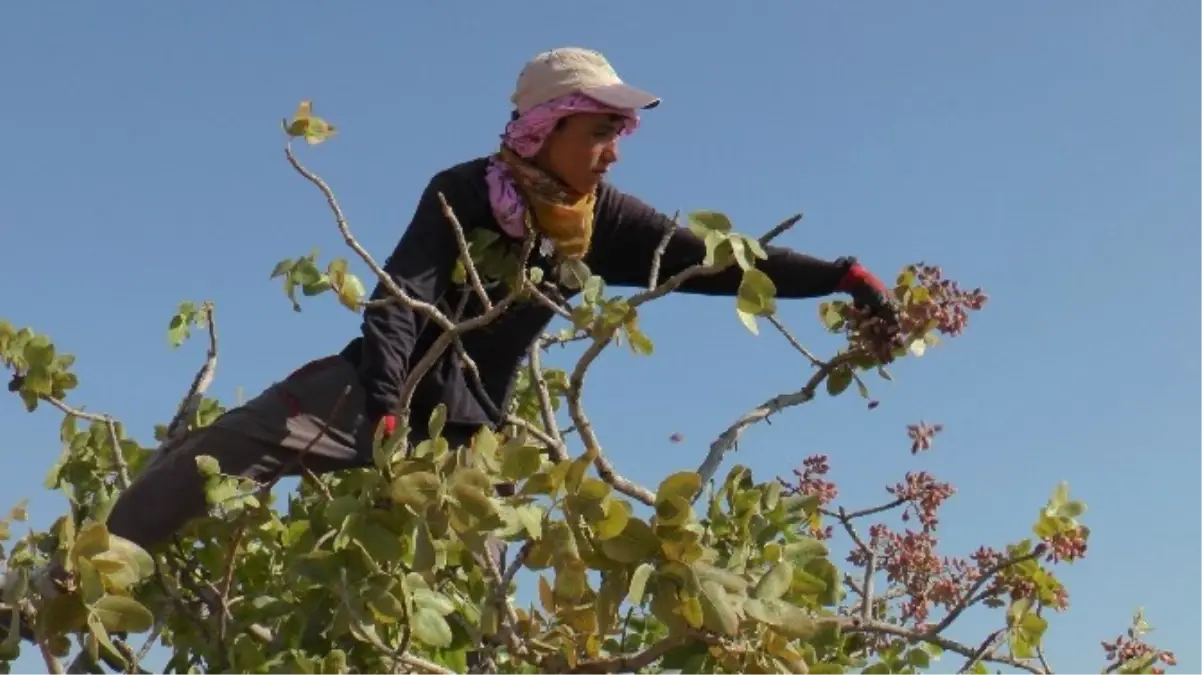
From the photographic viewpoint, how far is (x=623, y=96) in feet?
9.80

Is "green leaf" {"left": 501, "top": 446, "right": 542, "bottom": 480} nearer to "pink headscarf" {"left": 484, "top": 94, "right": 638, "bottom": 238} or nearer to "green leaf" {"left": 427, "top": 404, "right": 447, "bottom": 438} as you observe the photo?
"green leaf" {"left": 427, "top": 404, "right": 447, "bottom": 438}

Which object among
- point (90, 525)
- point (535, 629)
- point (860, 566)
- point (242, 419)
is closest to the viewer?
point (90, 525)

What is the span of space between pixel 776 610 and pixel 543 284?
1131 millimetres

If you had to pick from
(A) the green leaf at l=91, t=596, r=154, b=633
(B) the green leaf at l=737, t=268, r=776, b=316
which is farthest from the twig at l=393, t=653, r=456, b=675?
(B) the green leaf at l=737, t=268, r=776, b=316

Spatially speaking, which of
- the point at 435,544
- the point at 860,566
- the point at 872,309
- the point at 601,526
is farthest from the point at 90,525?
the point at 860,566

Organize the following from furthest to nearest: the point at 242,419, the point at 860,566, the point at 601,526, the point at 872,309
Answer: the point at 860,566
the point at 872,309
the point at 242,419
the point at 601,526

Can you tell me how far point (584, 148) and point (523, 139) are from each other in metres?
0.14

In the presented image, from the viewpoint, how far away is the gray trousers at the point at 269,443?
9.20 ft

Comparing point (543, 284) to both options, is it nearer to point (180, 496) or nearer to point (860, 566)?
point (180, 496)

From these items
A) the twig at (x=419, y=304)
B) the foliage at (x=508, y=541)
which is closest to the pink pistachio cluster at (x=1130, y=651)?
the foliage at (x=508, y=541)

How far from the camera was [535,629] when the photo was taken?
105 inches

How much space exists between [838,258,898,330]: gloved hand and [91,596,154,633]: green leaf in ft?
6.02

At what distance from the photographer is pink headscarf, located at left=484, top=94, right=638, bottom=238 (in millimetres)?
2994

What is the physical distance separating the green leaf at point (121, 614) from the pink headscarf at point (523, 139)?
1.34 meters
